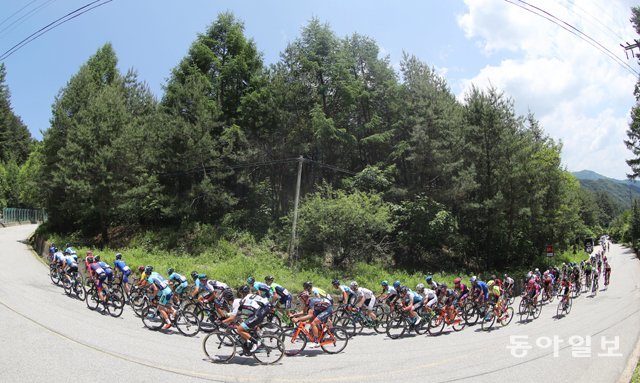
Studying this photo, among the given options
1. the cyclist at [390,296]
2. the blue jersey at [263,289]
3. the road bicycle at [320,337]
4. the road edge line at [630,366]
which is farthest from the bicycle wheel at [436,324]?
the blue jersey at [263,289]

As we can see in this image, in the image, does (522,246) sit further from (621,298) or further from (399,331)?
(399,331)

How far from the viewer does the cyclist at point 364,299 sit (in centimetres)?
1389

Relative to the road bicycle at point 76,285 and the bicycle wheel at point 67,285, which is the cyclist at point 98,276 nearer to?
the road bicycle at point 76,285

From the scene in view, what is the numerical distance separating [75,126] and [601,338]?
3549 centimetres

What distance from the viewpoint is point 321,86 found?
110 feet

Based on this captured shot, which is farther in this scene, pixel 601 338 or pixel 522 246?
pixel 522 246

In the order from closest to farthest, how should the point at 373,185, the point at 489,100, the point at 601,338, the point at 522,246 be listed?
the point at 601,338 → the point at 373,185 → the point at 489,100 → the point at 522,246

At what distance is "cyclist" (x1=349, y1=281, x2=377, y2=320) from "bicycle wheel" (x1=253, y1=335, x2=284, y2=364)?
3986 millimetres

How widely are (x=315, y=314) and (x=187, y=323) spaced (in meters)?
4.59

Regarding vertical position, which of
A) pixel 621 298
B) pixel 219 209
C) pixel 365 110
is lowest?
pixel 621 298

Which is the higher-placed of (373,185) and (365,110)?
(365,110)

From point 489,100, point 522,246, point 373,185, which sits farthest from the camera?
point 522,246

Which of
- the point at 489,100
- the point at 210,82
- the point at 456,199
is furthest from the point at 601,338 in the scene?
the point at 210,82

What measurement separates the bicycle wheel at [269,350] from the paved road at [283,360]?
0.89 ft
